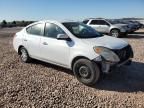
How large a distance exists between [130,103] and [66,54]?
7.42 feet

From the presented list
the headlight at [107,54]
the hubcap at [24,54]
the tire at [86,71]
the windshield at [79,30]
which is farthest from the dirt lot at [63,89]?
the windshield at [79,30]

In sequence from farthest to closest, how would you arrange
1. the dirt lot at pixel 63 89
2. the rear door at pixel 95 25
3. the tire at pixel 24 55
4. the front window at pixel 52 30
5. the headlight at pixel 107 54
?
the rear door at pixel 95 25
the tire at pixel 24 55
the front window at pixel 52 30
the headlight at pixel 107 54
the dirt lot at pixel 63 89

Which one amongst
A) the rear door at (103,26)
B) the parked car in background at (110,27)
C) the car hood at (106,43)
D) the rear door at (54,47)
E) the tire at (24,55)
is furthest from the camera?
the rear door at (103,26)

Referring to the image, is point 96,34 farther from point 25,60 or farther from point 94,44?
point 25,60

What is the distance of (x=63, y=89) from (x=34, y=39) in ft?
7.88

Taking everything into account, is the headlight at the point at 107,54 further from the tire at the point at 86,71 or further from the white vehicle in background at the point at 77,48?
the tire at the point at 86,71

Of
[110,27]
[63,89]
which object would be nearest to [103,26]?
[110,27]

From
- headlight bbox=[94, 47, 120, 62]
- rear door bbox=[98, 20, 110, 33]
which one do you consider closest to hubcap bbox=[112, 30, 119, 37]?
rear door bbox=[98, 20, 110, 33]

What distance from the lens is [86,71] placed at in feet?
19.1

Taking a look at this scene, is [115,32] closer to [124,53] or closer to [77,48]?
[124,53]

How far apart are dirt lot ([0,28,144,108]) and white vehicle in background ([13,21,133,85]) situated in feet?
1.36

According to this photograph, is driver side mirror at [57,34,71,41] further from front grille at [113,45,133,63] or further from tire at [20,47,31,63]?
tire at [20,47,31,63]

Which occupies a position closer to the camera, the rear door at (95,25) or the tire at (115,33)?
the tire at (115,33)

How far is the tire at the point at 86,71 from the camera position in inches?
221
